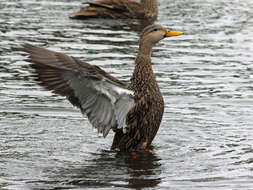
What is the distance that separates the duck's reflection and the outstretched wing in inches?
21.6

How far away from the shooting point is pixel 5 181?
7.11 meters

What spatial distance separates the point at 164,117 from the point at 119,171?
2.29 meters

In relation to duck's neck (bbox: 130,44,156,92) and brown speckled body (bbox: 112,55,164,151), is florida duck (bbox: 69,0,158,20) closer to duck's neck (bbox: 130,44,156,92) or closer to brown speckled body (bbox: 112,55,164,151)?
duck's neck (bbox: 130,44,156,92)

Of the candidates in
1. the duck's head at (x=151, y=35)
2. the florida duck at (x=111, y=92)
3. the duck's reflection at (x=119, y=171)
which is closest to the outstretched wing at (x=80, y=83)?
the florida duck at (x=111, y=92)

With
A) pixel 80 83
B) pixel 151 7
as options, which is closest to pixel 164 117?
pixel 80 83

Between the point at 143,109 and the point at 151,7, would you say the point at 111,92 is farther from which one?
the point at 151,7

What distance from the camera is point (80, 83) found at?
766 cm

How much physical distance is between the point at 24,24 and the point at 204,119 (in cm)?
666

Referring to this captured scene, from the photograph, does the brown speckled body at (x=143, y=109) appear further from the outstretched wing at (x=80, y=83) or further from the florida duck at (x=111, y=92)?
the outstretched wing at (x=80, y=83)

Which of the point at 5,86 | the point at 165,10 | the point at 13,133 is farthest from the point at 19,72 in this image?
the point at 165,10

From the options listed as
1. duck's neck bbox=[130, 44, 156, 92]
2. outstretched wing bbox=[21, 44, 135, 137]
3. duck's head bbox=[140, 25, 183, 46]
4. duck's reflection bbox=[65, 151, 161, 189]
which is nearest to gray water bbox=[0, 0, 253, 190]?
duck's reflection bbox=[65, 151, 161, 189]

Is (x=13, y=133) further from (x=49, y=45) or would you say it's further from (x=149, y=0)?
(x=149, y=0)

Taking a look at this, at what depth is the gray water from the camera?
7461 mm

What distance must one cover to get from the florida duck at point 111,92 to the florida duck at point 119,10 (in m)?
7.77
